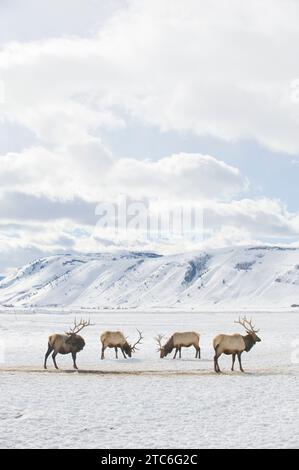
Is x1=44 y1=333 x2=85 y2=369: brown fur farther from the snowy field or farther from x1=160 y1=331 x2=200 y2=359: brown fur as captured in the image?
x1=160 y1=331 x2=200 y2=359: brown fur

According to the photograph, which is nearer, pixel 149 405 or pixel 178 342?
pixel 149 405

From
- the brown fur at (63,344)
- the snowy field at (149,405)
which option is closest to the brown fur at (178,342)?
the snowy field at (149,405)

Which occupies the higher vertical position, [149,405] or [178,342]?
[178,342]

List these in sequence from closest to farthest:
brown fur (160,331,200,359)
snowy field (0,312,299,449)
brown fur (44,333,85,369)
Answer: snowy field (0,312,299,449), brown fur (44,333,85,369), brown fur (160,331,200,359)

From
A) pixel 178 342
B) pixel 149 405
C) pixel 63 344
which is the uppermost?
pixel 178 342

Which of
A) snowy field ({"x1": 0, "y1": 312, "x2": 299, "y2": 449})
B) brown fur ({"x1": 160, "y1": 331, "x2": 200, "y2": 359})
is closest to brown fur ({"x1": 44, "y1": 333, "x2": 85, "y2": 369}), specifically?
snowy field ({"x1": 0, "y1": 312, "x2": 299, "y2": 449})

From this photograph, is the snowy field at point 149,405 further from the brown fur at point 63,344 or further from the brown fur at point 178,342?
the brown fur at point 178,342

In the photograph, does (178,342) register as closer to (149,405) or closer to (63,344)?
(63,344)

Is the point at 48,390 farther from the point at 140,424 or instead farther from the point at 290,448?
the point at 290,448

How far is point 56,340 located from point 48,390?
7.62 m

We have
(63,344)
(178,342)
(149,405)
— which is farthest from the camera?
(178,342)

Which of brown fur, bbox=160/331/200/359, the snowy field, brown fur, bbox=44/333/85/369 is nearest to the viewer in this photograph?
the snowy field

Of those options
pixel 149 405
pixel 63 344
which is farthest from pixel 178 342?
pixel 149 405
